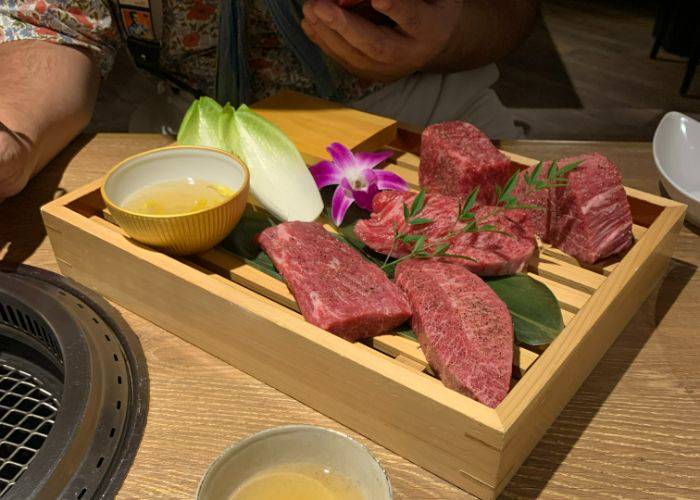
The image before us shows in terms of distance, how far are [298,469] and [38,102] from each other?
1.26m

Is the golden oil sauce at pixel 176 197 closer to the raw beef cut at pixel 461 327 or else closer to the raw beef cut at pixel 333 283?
the raw beef cut at pixel 333 283

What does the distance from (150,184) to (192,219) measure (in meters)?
0.22

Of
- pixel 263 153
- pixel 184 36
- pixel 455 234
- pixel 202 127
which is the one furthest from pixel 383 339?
pixel 184 36

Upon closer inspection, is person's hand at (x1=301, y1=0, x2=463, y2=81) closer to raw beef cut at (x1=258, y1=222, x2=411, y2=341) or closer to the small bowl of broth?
raw beef cut at (x1=258, y1=222, x2=411, y2=341)

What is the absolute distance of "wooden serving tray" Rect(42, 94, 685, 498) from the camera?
3.11 ft

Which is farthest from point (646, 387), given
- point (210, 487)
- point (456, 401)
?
point (210, 487)

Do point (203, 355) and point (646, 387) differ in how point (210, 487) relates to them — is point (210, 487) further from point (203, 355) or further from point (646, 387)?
point (646, 387)

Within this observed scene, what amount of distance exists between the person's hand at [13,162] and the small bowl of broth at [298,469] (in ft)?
3.22

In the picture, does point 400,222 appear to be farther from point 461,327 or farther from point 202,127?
point 202,127

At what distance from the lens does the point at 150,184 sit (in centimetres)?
138

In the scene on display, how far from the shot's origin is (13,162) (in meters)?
1.50

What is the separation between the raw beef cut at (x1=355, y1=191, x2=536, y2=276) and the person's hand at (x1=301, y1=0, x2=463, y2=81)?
1.65 ft

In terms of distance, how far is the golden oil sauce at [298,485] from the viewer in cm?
83

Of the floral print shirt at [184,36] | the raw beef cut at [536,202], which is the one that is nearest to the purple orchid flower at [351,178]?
the raw beef cut at [536,202]
